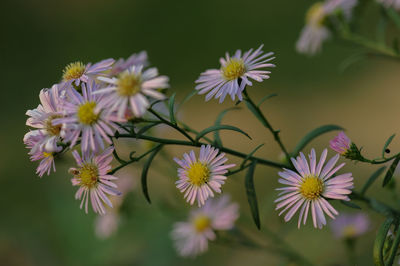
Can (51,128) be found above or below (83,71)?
below

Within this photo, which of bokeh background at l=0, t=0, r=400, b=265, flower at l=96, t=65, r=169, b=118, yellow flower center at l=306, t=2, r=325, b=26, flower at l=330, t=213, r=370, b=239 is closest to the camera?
flower at l=96, t=65, r=169, b=118

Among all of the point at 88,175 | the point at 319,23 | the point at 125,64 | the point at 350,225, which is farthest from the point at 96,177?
the point at 319,23

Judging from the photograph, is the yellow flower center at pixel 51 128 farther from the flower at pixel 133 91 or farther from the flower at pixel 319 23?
the flower at pixel 319 23

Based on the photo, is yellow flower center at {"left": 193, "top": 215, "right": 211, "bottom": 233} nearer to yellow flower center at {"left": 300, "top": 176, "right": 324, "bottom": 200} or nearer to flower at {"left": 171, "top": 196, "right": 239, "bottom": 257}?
flower at {"left": 171, "top": 196, "right": 239, "bottom": 257}

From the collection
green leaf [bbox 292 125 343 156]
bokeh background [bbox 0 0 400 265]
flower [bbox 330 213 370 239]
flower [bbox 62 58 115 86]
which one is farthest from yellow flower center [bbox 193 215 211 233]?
flower [bbox 62 58 115 86]

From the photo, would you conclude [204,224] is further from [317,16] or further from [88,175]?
[317,16]
